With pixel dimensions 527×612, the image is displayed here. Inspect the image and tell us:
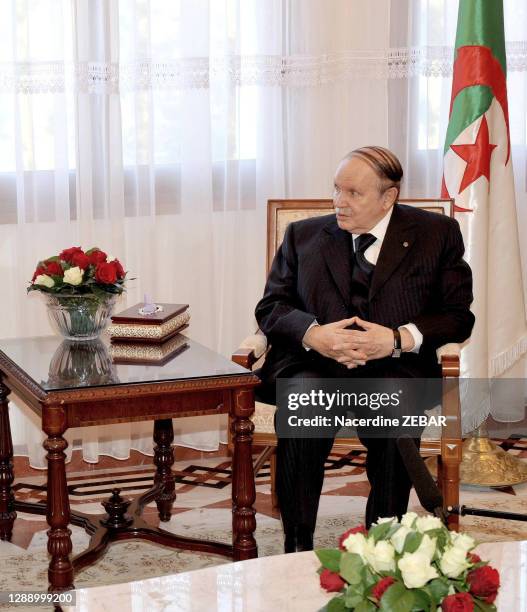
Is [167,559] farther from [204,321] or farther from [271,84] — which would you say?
[271,84]

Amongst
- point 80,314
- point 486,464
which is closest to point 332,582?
point 80,314

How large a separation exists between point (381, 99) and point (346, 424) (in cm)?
176

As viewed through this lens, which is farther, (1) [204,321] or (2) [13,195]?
(1) [204,321]

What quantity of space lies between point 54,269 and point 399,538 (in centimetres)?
197

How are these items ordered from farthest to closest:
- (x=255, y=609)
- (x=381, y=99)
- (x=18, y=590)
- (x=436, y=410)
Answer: (x=381, y=99)
(x=436, y=410)
(x=18, y=590)
(x=255, y=609)

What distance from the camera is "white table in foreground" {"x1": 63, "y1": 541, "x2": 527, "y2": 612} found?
2.06 m

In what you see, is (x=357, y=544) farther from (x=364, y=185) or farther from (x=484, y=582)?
(x=364, y=185)

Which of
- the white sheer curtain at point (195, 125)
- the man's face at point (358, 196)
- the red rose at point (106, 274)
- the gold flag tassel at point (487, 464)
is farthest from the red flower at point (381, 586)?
the white sheer curtain at point (195, 125)

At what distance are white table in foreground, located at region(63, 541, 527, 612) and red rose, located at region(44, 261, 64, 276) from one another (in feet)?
4.46

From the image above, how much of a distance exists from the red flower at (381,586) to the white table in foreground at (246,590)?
0.54m

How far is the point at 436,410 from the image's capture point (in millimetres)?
3490

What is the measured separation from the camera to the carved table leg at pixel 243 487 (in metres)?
3.06

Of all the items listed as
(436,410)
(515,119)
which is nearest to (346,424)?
(436,410)

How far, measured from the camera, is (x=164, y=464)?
383 centimetres
